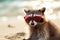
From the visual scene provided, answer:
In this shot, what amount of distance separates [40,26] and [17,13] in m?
5.06

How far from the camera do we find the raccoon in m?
8.03

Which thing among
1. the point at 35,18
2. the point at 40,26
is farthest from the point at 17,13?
the point at 35,18

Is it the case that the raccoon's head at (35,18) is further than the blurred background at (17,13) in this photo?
No

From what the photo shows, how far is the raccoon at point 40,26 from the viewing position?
26.3 ft

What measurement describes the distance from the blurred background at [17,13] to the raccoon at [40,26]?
6.17 ft

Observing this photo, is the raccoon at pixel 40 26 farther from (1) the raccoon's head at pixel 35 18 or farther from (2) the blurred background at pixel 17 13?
(2) the blurred background at pixel 17 13

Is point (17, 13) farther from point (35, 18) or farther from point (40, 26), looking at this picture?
point (35, 18)

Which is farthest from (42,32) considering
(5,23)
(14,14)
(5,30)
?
(14,14)

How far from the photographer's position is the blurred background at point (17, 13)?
35.9ft

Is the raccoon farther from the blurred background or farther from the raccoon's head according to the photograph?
the blurred background

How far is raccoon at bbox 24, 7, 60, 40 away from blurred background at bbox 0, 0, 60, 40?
74.1 inches

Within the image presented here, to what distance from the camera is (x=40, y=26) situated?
27.0 ft

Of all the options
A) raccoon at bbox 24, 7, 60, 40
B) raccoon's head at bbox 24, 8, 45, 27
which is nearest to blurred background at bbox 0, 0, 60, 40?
raccoon at bbox 24, 7, 60, 40

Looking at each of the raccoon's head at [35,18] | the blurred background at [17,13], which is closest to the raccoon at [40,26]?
the raccoon's head at [35,18]
